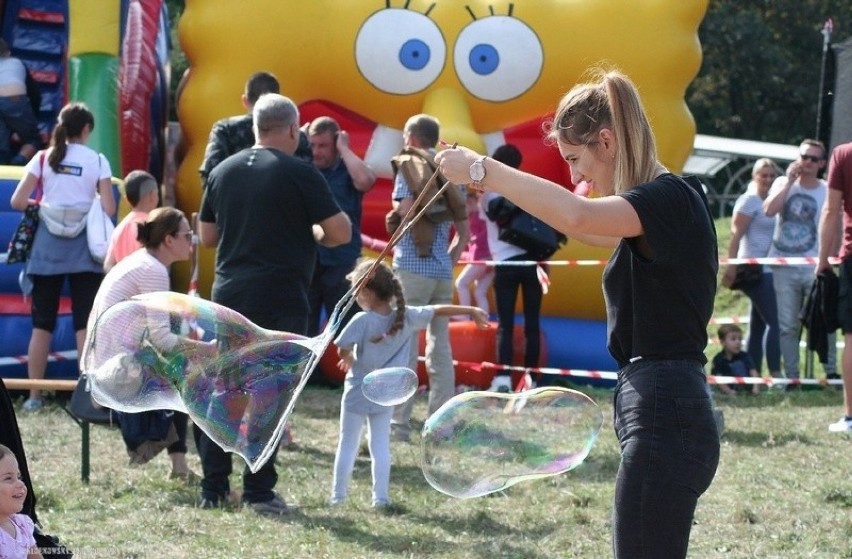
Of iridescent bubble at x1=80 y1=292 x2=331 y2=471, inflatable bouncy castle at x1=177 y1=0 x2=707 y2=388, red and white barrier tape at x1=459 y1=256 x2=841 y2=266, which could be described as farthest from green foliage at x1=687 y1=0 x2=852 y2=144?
iridescent bubble at x1=80 y1=292 x2=331 y2=471

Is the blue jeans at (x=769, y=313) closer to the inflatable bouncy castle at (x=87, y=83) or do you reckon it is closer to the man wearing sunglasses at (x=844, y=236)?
the man wearing sunglasses at (x=844, y=236)

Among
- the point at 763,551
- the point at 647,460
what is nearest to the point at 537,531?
the point at 763,551

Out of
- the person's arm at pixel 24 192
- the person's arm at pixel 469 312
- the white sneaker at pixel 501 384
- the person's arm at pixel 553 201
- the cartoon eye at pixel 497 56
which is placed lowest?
the white sneaker at pixel 501 384

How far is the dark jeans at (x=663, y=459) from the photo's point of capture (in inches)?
126

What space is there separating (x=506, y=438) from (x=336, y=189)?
4.68m

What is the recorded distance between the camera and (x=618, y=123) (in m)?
3.18

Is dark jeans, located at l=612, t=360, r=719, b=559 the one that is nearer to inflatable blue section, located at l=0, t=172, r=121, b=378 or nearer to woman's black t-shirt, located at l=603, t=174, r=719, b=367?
woman's black t-shirt, located at l=603, t=174, r=719, b=367

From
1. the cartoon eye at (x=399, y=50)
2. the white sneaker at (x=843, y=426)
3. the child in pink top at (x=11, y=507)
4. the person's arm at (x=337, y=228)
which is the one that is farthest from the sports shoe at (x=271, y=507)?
the cartoon eye at (x=399, y=50)

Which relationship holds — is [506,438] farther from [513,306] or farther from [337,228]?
[513,306]

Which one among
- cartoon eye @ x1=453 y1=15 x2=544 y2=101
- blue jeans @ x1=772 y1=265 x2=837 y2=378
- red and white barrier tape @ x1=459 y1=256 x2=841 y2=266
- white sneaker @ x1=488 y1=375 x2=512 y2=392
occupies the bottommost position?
white sneaker @ x1=488 y1=375 x2=512 y2=392

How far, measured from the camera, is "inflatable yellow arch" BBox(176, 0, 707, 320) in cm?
1023

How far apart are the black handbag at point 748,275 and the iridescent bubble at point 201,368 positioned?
6.34 meters

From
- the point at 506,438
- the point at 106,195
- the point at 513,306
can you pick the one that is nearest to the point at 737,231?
the point at 513,306

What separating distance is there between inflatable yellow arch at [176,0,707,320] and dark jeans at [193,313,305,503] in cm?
425
